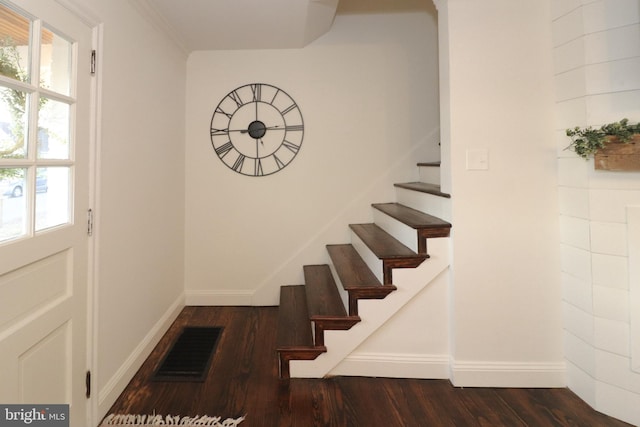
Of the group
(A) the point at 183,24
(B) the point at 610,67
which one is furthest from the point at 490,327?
(A) the point at 183,24

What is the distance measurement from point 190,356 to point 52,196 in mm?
1293

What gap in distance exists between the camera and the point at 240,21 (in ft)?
7.43

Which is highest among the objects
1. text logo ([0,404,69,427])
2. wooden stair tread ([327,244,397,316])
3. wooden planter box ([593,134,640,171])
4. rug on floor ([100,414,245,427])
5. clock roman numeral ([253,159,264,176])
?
clock roman numeral ([253,159,264,176])

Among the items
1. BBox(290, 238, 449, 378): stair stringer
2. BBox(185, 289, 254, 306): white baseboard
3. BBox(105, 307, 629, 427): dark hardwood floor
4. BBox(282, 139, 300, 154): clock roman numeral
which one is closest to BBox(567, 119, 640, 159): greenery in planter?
BBox(290, 238, 449, 378): stair stringer

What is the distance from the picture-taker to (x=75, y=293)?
1.34 metres

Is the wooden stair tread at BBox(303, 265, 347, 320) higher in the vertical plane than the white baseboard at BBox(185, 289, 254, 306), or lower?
higher

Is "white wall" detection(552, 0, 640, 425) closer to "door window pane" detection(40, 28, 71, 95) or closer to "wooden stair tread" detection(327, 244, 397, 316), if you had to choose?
"wooden stair tread" detection(327, 244, 397, 316)

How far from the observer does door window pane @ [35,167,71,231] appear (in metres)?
1.17

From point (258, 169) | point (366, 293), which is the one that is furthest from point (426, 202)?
point (258, 169)

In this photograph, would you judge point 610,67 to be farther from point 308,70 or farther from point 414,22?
point 308,70

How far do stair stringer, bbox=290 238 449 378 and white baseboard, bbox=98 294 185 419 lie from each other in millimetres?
1016

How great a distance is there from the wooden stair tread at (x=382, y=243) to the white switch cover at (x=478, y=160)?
0.58 metres

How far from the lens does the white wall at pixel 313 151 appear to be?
273cm

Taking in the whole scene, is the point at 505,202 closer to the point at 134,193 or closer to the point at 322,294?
the point at 322,294
